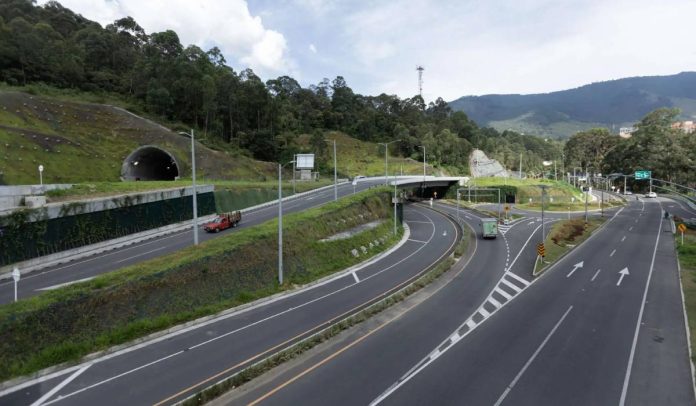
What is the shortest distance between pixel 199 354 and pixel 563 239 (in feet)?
145

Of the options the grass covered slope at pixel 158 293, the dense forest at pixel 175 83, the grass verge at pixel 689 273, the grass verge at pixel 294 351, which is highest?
the dense forest at pixel 175 83

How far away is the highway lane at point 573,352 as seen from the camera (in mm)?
14977

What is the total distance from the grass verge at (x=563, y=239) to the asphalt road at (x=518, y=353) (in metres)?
5.42

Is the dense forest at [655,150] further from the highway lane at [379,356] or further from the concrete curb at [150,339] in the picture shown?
the concrete curb at [150,339]

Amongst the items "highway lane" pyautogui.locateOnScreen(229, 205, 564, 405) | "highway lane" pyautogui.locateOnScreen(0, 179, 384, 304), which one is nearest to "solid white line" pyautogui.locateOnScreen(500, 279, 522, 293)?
"highway lane" pyautogui.locateOnScreen(229, 205, 564, 405)

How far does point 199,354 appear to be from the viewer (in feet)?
59.9

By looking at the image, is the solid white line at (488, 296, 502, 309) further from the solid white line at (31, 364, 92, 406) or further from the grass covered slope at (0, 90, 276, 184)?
the grass covered slope at (0, 90, 276, 184)

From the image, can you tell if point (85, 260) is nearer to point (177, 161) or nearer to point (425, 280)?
point (425, 280)

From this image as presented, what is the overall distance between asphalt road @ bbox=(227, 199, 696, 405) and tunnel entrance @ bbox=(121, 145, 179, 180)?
5441 centimetres

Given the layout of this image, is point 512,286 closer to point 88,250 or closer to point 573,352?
point 573,352

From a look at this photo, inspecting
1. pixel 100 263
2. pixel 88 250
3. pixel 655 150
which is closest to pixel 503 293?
pixel 100 263

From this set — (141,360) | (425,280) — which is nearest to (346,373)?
(141,360)

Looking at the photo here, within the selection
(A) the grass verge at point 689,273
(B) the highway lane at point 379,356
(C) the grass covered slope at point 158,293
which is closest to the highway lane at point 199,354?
(C) the grass covered slope at point 158,293

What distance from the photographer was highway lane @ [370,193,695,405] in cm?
1498
